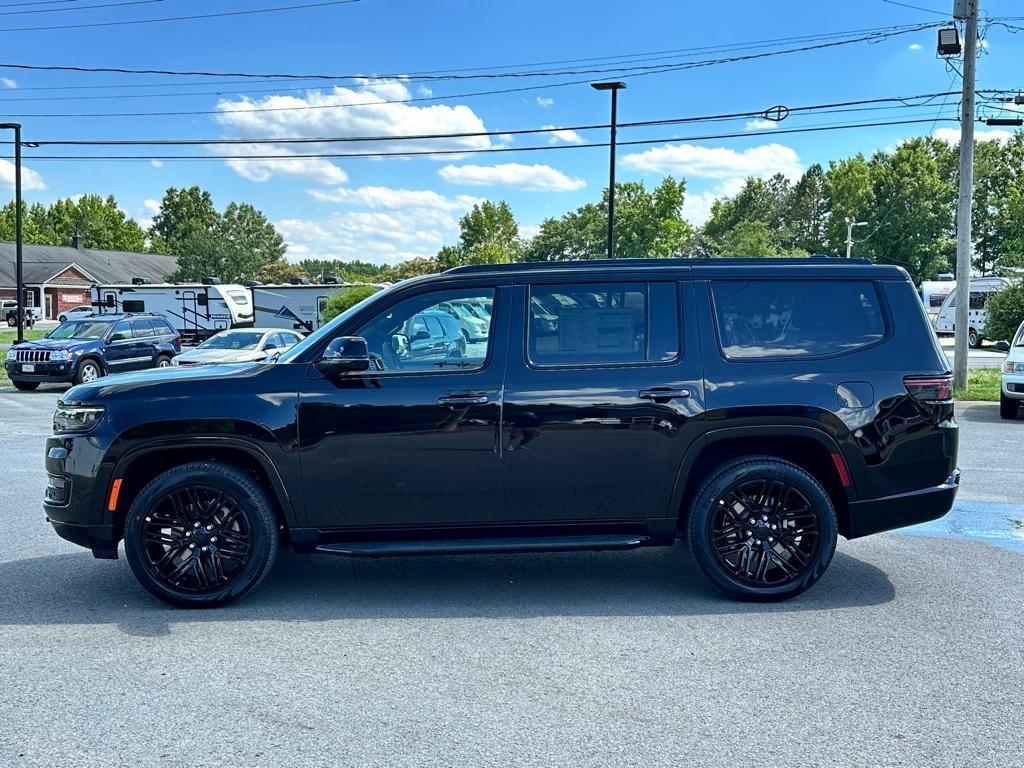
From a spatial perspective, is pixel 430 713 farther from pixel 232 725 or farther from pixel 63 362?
pixel 63 362

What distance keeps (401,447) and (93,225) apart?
387 ft

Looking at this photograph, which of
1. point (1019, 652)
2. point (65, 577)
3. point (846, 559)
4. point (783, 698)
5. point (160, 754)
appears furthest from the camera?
point (846, 559)

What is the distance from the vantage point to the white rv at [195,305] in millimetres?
35938

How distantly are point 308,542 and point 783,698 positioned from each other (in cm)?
264

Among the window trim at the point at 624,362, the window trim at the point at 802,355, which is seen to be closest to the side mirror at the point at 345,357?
the window trim at the point at 624,362

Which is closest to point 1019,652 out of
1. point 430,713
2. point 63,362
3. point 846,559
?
point 846,559

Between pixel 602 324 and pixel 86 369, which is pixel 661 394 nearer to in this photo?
pixel 602 324

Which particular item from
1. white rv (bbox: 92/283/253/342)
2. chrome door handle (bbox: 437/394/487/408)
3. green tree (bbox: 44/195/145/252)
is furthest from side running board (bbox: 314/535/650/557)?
green tree (bbox: 44/195/145/252)

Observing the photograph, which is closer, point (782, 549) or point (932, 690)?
point (932, 690)

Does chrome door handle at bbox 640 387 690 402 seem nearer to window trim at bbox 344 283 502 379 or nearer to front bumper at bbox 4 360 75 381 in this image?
window trim at bbox 344 283 502 379

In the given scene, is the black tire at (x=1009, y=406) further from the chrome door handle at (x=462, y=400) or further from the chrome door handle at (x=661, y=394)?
the chrome door handle at (x=462, y=400)

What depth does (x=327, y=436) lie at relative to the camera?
4.99 m

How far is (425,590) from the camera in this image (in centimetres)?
546

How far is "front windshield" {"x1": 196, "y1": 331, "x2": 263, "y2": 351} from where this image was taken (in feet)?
67.5
